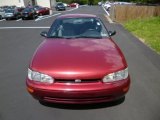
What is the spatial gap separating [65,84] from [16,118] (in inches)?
41.0

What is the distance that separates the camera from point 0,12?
1398 inches

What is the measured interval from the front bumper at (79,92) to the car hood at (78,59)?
0.52 feet

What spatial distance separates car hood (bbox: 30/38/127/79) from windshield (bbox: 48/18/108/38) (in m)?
0.48

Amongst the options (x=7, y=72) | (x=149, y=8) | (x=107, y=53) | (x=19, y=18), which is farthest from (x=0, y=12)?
(x=107, y=53)

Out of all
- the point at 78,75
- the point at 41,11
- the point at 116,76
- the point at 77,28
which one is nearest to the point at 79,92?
the point at 78,75

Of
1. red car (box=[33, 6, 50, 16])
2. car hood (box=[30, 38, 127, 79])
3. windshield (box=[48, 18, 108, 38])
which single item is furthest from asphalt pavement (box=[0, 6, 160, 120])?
red car (box=[33, 6, 50, 16])

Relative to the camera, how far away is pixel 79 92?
4.51 m

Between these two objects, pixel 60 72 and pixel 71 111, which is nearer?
pixel 60 72

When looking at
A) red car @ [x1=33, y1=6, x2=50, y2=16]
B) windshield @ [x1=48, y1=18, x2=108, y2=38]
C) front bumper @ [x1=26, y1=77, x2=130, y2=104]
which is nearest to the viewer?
front bumper @ [x1=26, y1=77, x2=130, y2=104]

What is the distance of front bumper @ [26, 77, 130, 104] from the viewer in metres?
4.52

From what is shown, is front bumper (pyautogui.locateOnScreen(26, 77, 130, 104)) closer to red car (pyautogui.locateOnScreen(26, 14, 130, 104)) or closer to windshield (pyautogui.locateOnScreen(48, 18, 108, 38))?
red car (pyautogui.locateOnScreen(26, 14, 130, 104))

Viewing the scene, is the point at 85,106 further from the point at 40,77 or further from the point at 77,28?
the point at 77,28

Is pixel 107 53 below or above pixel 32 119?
above

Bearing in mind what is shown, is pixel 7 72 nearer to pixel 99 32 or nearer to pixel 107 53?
pixel 99 32
